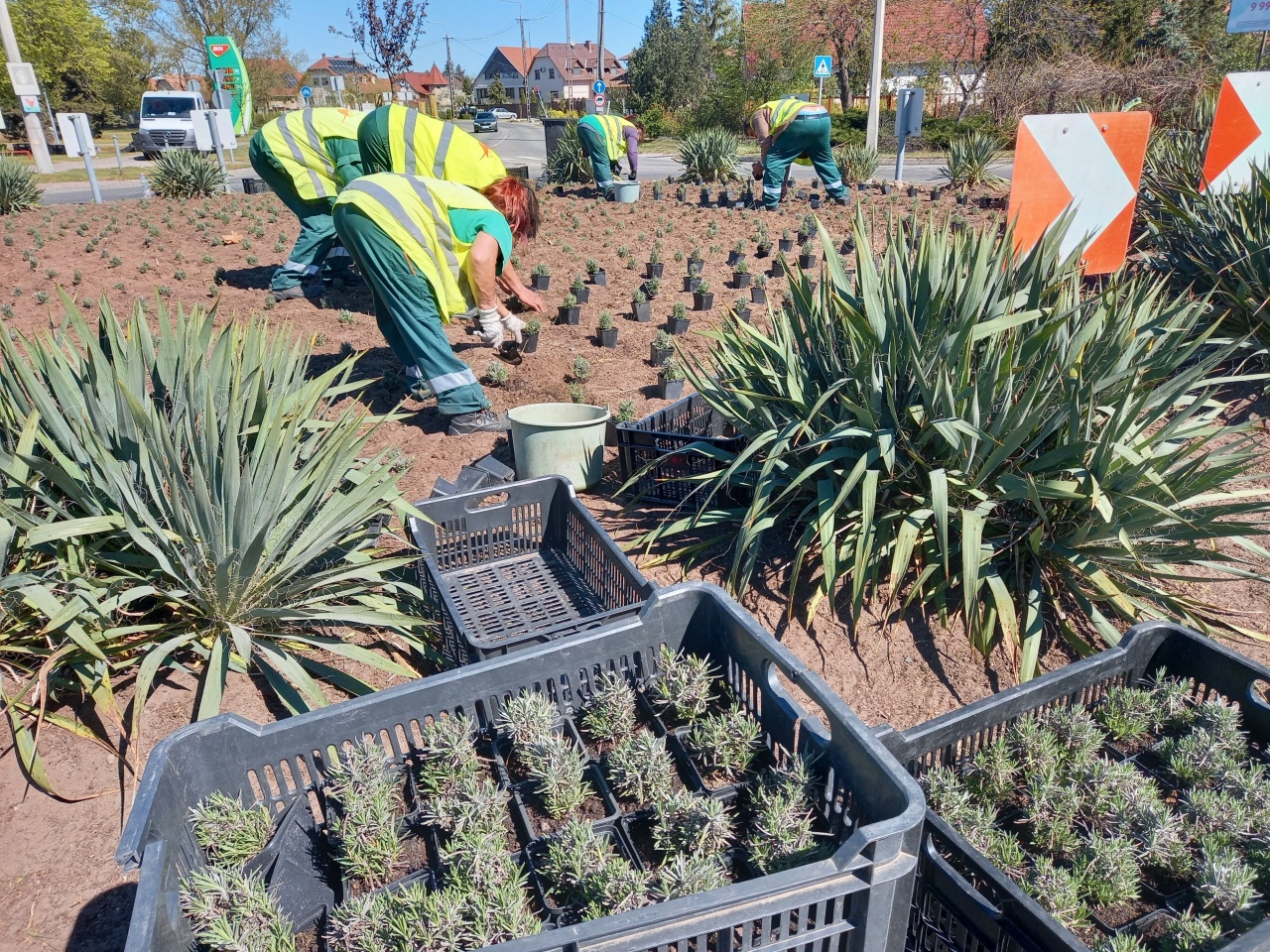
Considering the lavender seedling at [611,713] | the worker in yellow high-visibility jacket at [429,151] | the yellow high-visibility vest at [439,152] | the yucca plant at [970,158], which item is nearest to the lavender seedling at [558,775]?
the lavender seedling at [611,713]

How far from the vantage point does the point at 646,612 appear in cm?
195

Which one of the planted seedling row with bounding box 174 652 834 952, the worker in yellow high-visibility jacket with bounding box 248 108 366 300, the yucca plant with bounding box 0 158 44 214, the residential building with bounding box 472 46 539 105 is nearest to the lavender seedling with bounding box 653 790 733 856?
the planted seedling row with bounding box 174 652 834 952

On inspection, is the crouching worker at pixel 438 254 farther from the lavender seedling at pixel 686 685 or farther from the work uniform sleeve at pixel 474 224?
the lavender seedling at pixel 686 685

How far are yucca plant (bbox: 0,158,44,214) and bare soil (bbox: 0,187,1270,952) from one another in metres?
0.41

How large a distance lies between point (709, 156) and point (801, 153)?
317cm

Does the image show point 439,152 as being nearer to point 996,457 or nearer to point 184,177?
point 996,457

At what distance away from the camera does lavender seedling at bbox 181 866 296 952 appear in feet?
4.33

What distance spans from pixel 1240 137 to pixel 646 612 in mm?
5179

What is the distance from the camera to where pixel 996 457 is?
106 inches

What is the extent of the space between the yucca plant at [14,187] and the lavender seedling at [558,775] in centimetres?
1301

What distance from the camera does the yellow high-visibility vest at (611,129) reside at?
1284cm

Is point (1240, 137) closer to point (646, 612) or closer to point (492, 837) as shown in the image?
point (646, 612)

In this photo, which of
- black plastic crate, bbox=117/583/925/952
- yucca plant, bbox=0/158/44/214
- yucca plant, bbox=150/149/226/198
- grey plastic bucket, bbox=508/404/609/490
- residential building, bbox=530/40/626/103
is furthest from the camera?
residential building, bbox=530/40/626/103

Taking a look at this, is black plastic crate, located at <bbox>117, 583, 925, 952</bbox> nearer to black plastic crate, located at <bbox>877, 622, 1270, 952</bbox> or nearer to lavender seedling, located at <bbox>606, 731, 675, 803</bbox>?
lavender seedling, located at <bbox>606, 731, 675, 803</bbox>
